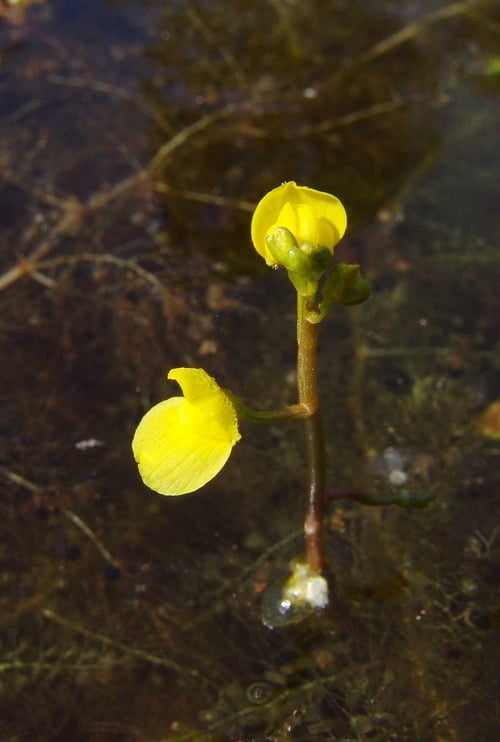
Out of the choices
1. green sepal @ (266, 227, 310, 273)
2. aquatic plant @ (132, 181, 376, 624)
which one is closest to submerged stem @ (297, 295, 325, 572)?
aquatic plant @ (132, 181, 376, 624)

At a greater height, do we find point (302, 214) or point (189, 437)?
point (302, 214)

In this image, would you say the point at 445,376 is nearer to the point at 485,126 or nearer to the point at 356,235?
the point at 356,235

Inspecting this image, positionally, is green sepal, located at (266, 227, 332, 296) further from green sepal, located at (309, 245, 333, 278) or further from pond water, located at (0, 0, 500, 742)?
pond water, located at (0, 0, 500, 742)

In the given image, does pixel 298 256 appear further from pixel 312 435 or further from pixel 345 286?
pixel 312 435

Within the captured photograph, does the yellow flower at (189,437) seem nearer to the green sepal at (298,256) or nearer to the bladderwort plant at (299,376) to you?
the bladderwort plant at (299,376)

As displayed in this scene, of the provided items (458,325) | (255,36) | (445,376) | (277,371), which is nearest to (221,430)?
(277,371)

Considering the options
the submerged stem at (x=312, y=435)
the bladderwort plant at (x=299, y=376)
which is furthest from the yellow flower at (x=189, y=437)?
the submerged stem at (x=312, y=435)

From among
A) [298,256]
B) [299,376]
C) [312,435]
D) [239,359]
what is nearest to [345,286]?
[298,256]

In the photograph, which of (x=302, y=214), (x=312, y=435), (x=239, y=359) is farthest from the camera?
(x=239, y=359)
